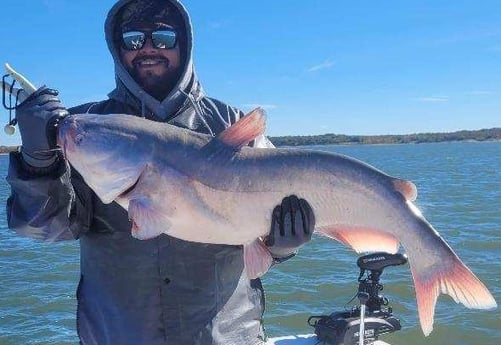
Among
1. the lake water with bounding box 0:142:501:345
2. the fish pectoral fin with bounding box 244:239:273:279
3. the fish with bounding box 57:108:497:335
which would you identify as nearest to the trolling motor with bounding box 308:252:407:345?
the fish with bounding box 57:108:497:335

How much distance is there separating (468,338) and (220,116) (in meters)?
7.80

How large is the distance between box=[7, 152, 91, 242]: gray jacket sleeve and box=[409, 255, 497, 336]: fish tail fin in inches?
75.9

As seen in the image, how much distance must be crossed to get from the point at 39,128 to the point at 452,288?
2.34 meters

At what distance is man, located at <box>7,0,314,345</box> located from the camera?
10.5ft

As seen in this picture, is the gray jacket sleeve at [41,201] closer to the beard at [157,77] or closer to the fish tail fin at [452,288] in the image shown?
the beard at [157,77]

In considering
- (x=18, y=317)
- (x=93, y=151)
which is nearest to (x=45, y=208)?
(x=93, y=151)

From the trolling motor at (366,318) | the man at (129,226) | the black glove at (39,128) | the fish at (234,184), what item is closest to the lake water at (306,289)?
the trolling motor at (366,318)

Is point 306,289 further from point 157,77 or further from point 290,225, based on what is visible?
point 290,225

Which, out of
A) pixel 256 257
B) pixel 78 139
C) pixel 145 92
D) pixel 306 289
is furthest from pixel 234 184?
pixel 306 289

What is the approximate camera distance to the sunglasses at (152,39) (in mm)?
3775

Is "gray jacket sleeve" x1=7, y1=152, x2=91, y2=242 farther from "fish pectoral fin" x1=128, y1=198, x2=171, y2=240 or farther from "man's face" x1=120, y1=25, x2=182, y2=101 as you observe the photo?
"man's face" x1=120, y1=25, x2=182, y2=101

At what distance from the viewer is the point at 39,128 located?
3127mm

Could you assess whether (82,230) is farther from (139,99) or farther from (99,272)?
(139,99)

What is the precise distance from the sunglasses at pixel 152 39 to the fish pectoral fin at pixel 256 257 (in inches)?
57.0
